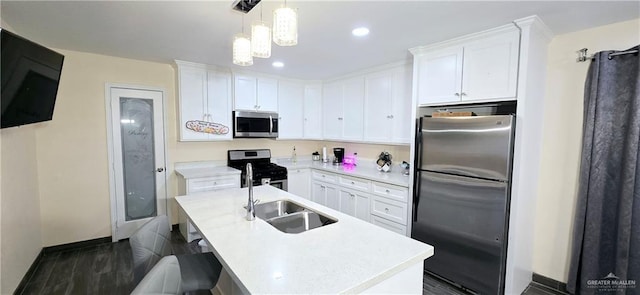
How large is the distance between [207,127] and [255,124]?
676 millimetres

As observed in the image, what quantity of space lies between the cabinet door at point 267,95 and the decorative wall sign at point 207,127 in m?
0.64

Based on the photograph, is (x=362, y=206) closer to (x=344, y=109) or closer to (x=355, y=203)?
(x=355, y=203)

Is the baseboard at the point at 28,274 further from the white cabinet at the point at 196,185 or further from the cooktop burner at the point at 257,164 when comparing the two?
the cooktop burner at the point at 257,164

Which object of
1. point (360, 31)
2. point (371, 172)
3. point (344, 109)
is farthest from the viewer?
point (344, 109)

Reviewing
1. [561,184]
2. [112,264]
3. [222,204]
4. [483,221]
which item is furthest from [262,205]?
[561,184]

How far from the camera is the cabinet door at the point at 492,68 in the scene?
7.13 feet

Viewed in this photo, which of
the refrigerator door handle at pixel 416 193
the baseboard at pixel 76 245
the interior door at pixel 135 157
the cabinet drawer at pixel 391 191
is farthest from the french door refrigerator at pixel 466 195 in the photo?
the baseboard at pixel 76 245

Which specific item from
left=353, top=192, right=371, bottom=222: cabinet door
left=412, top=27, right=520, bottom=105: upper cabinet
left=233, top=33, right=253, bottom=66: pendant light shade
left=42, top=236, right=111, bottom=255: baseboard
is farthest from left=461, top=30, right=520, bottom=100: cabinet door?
left=42, top=236, right=111, bottom=255: baseboard

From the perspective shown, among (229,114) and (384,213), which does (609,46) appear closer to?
(384,213)

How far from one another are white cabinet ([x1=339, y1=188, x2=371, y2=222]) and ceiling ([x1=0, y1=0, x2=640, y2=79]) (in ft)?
5.66

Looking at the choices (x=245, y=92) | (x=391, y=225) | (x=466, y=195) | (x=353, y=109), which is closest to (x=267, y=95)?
(x=245, y=92)

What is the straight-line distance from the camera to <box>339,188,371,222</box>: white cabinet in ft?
11.2

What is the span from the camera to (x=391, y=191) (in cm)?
309

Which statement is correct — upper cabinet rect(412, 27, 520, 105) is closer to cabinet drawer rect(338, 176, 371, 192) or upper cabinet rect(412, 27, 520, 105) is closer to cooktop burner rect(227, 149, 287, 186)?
cabinet drawer rect(338, 176, 371, 192)
